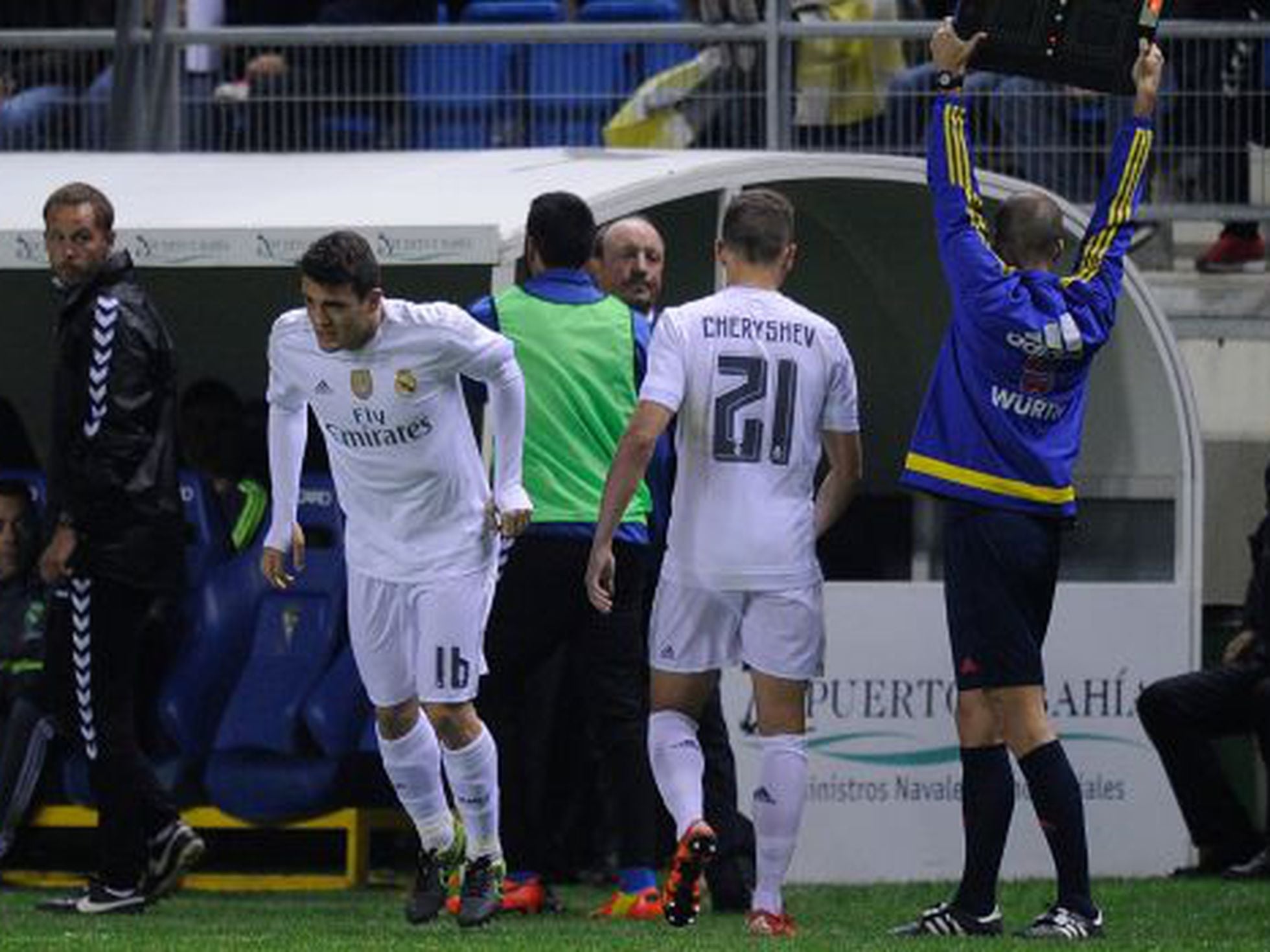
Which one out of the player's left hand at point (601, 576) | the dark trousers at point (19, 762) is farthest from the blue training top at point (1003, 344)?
the dark trousers at point (19, 762)

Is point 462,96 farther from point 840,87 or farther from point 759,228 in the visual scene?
point 759,228

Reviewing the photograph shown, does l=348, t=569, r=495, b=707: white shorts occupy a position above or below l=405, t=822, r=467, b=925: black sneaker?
above

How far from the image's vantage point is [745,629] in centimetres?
1040

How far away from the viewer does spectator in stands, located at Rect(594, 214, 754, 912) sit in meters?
11.4

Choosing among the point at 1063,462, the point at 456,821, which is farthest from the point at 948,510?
the point at 456,821

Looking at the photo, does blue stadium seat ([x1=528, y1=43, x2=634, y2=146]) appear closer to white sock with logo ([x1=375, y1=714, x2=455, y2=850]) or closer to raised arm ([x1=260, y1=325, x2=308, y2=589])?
raised arm ([x1=260, y1=325, x2=308, y2=589])

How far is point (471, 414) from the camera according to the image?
13.1 meters

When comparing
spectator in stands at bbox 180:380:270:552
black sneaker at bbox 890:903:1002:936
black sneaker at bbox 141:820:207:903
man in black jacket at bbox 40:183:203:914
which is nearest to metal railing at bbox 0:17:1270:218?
spectator in stands at bbox 180:380:270:552

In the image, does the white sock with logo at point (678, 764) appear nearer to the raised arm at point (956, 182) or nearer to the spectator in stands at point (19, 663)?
the raised arm at point (956, 182)

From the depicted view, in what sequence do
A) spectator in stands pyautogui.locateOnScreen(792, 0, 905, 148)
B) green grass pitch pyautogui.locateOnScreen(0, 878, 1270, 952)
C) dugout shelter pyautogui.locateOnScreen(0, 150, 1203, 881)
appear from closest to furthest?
1. green grass pitch pyautogui.locateOnScreen(0, 878, 1270, 952)
2. dugout shelter pyautogui.locateOnScreen(0, 150, 1203, 881)
3. spectator in stands pyautogui.locateOnScreen(792, 0, 905, 148)

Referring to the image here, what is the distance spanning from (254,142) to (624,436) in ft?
→ 18.9

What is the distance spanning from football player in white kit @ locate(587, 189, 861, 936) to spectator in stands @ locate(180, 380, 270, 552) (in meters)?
3.27

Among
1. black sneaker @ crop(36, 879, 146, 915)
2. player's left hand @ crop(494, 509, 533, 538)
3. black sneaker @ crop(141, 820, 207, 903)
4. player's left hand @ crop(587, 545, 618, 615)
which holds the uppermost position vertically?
player's left hand @ crop(494, 509, 533, 538)

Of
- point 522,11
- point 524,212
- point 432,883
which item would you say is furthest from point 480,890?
point 522,11
